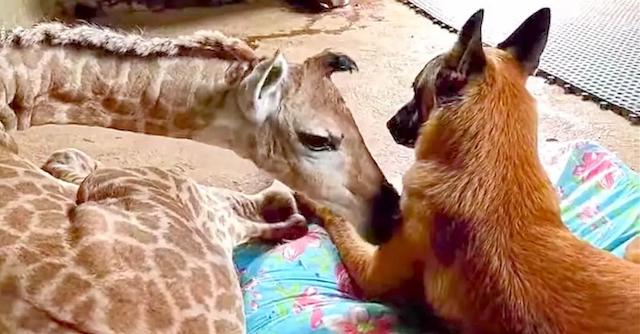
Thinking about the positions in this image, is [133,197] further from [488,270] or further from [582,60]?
[582,60]

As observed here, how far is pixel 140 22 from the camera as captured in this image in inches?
153

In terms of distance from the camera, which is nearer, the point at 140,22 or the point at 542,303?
the point at 542,303

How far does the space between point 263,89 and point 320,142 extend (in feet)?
0.59

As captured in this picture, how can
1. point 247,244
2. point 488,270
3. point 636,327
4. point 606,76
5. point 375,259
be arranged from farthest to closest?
1. point 606,76
2. point 247,244
3. point 375,259
4. point 488,270
5. point 636,327

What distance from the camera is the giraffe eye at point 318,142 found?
2.21m

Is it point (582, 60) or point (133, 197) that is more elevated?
point (133, 197)

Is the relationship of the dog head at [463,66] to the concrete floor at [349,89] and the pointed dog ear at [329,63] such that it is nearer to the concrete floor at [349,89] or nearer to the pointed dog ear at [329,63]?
the pointed dog ear at [329,63]

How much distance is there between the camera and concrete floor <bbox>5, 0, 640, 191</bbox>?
2.94m

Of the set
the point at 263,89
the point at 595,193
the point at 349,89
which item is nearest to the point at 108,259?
the point at 263,89

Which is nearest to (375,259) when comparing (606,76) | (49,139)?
(49,139)

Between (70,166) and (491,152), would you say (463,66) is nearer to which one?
(491,152)

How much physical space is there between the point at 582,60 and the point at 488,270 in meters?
1.86

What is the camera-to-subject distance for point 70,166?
2527 mm

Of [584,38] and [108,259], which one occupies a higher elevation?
[108,259]
